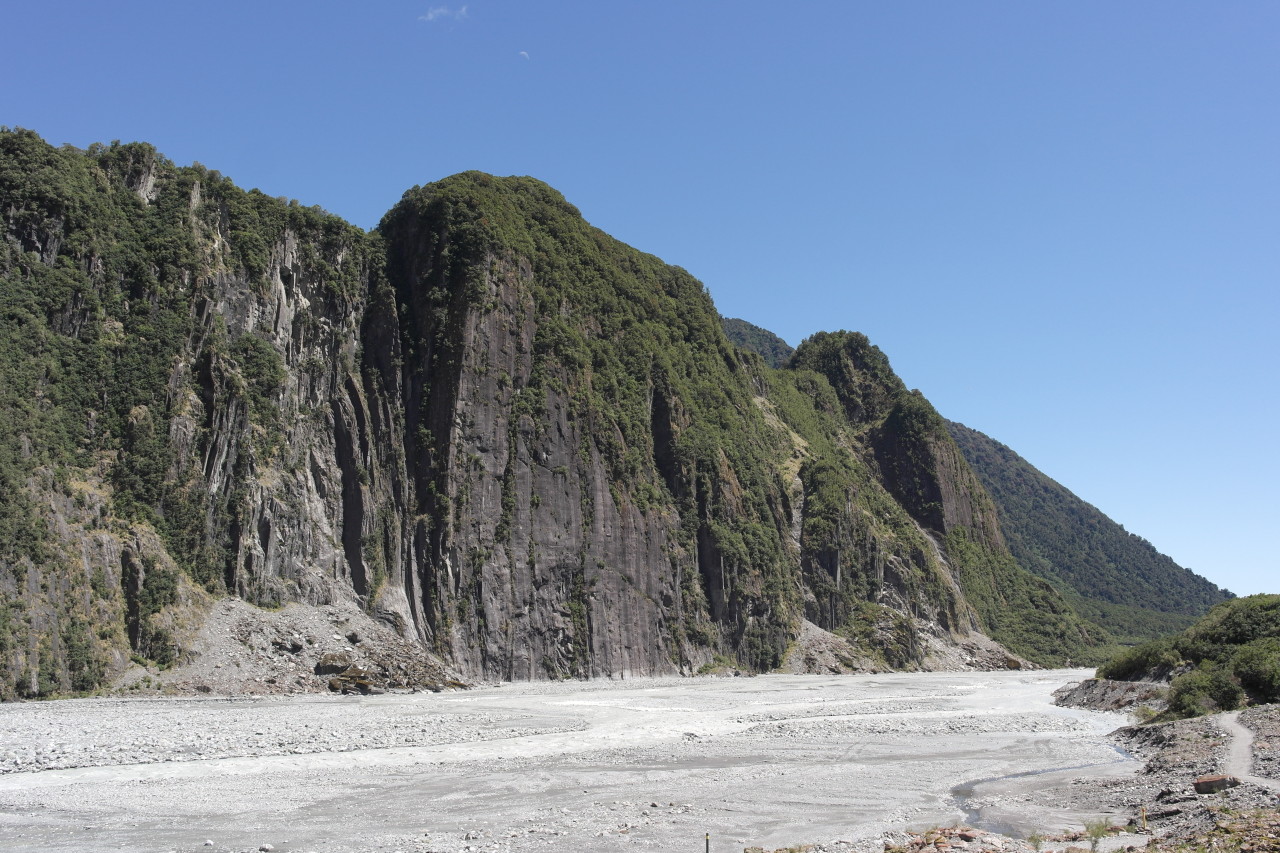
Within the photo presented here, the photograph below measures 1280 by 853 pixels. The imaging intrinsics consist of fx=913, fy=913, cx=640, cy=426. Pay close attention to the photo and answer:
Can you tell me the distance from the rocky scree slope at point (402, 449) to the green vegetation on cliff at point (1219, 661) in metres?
40.7

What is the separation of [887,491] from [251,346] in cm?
10722

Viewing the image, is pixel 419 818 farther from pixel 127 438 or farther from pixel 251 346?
pixel 251 346

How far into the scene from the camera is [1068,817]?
20.4m

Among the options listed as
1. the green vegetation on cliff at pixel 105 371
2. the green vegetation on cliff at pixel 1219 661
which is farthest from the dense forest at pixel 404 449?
the green vegetation on cliff at pixel 1219 661

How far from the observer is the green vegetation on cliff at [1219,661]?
34281 mm

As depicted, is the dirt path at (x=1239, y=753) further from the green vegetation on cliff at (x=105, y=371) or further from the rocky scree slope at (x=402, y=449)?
the rocky scree slope at (x=402, y=449)

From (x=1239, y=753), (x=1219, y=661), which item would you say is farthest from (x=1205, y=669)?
(x=1239, y=753)

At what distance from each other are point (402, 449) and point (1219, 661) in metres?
55.7

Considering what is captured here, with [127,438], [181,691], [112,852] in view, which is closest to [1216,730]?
[112,852]

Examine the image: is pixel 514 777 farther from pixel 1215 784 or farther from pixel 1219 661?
pixel 1219 661

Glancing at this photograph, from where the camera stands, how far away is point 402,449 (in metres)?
72.8

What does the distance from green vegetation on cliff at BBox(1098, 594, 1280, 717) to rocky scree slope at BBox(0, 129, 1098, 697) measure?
40.7 m

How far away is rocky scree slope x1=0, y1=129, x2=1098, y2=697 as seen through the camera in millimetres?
49156

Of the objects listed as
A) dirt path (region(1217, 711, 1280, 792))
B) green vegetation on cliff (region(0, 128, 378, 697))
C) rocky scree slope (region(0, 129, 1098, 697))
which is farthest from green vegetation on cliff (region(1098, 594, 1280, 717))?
green vegetation on cliff (region(0, 128, 378, 697))
